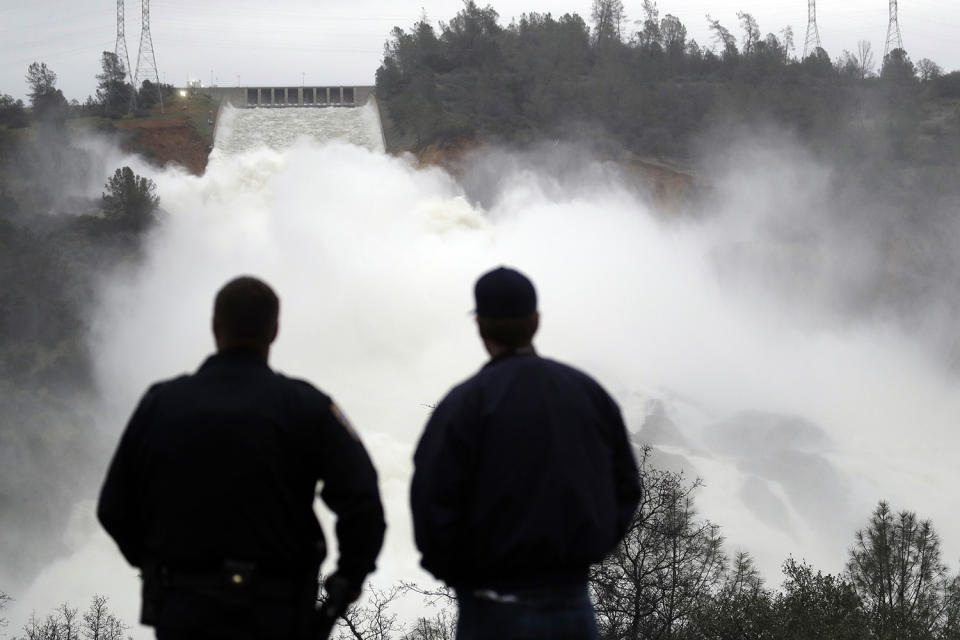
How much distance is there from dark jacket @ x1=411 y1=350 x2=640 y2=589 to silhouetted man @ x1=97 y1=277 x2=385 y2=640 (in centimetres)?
28

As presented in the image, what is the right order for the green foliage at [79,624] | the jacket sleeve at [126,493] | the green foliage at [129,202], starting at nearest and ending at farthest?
the jacket sleeve at [126,493] → the green foliage at [79,624] → the green foliage at [129,202]

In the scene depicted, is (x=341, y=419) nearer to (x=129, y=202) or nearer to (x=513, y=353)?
(x=513, y=353)

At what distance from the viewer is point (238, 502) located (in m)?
4.32

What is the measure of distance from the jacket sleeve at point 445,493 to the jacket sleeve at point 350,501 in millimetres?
158

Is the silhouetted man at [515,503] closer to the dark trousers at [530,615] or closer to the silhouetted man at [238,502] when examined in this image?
the dark trousers at [530,615]

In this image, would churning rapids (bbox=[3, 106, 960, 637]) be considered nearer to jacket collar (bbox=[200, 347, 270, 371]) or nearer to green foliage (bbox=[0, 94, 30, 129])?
green foliage (bbox=[0, 94, 30, 129])

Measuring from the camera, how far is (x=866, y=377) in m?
57.0

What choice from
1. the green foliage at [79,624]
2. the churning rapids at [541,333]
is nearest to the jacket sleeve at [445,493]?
the green foliage at [79,624]

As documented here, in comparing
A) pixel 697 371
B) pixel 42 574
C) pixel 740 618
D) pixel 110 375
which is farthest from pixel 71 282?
pixel 740 618

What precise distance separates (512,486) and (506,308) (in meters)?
0.72

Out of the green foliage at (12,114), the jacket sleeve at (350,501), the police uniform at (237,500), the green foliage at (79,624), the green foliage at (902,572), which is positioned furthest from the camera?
the green foliage at (12,114)

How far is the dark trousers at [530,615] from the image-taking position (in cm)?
429

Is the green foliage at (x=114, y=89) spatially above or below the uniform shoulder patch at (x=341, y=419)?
above

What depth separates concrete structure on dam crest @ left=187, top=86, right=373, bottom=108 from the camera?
84.4 meters
